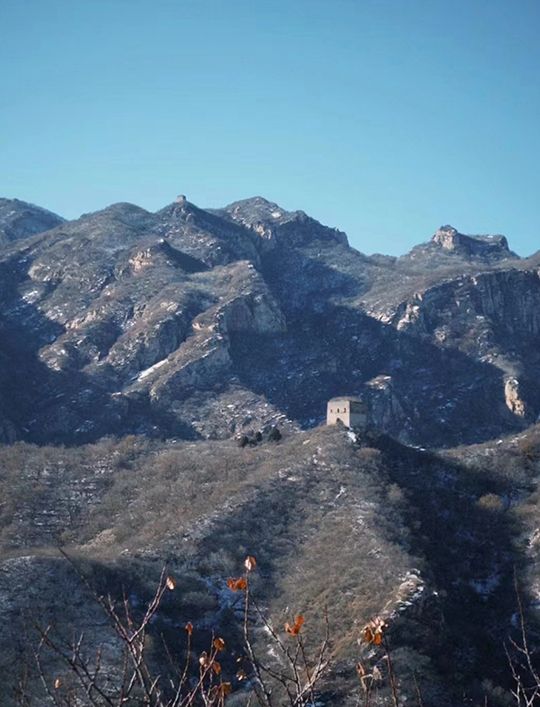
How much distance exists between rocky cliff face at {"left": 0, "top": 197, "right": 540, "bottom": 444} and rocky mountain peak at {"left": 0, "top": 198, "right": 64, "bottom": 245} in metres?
24.7

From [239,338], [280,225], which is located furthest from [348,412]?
[280,225]

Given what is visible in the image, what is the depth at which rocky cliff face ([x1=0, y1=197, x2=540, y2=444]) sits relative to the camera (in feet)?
278

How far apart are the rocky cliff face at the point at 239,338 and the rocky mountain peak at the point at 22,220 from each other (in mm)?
24733

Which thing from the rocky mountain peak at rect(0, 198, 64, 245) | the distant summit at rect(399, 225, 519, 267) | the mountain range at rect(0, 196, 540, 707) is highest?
the rocky mountain peak at rect(0, 198, 64, 245)

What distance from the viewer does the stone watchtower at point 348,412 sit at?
55719mm

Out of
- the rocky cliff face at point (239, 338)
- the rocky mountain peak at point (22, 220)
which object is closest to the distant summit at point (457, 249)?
the rocky cliff face at point (239, 338)

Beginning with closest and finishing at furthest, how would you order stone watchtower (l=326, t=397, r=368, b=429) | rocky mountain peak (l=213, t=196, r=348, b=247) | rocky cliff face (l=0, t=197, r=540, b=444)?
stone watchtower (l=326, t=397, r=368, b=429), rocky cliff face (l=0, t=197, r=540, b=444), rocky mountain peak (l=213, t=196, r=348, b=247)

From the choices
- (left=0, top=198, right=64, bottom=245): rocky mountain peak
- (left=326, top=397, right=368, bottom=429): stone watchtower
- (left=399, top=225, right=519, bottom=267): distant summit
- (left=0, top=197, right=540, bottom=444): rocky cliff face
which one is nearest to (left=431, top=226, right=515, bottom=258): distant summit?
(left=399, top=225, right=519, bottom=267): distant summit

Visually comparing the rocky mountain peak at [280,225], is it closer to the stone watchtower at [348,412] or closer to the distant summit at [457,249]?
the distant summit at [457,249]

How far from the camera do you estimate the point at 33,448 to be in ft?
203

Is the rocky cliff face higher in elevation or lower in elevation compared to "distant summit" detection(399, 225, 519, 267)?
lower

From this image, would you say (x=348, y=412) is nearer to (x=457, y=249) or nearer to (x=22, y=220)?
(x=457, y=249)

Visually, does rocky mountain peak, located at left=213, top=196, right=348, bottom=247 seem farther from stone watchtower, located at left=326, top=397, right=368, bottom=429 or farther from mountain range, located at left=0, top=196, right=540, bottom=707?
stone watchtower, located at left=326, top=397, right=368, bottom=429

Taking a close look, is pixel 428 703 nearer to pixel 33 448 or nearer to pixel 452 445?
pixel 33 448
